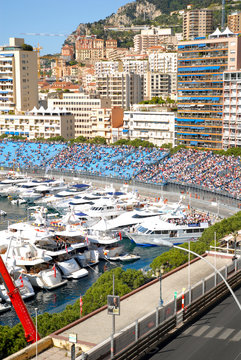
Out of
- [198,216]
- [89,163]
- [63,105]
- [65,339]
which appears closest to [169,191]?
[198,216]

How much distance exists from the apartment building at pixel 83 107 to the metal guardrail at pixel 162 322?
127m

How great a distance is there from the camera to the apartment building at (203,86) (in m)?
116

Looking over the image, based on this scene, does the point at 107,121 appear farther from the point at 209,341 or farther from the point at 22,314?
the point at 209,341

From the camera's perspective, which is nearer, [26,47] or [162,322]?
[162,322]

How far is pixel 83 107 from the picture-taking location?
16575 centimetres

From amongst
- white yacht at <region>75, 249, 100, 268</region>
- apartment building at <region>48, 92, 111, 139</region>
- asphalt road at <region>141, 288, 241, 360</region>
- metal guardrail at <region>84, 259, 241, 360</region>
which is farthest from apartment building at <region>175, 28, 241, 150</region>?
asphalt road at <region>141, 288, 241, 360</region>

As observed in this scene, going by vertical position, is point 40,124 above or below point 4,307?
above

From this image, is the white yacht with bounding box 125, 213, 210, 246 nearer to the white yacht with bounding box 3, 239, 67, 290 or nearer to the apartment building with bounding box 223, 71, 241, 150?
the white yacht with bounding box 3, 239, 67, 290

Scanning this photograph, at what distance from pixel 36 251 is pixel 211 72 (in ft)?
232

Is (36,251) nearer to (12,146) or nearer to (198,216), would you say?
(198,216)

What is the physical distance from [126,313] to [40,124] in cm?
12655

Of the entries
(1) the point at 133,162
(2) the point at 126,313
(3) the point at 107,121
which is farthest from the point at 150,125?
(2) the point at 126,313

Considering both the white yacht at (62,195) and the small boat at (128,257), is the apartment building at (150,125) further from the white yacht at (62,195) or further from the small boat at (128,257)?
the small boat at (128,257)

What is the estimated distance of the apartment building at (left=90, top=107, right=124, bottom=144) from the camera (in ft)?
511
